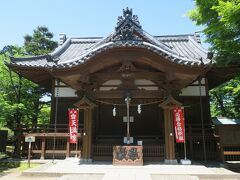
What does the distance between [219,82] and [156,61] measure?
7645 mm

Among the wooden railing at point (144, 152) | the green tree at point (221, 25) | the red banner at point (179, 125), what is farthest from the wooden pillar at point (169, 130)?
the green tree at point (221, 25)

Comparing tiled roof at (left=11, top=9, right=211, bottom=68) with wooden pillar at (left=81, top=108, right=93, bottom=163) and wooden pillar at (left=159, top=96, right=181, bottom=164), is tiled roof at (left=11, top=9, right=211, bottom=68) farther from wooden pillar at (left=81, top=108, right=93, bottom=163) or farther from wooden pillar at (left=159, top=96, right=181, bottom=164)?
wooden pillar at (left=81, top=108, right=93, bottom=163)

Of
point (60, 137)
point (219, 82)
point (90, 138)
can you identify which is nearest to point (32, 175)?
point (90, 138)

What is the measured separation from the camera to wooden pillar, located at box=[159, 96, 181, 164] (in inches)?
435

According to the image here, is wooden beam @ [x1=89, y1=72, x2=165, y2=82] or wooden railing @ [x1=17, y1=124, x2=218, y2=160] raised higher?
wooden beam @ [x1=89, y1=72, x2=165, y2=82]

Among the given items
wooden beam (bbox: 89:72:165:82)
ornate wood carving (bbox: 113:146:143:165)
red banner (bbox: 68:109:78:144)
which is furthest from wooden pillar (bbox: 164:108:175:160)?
red banner (bbox: 68:109:78:144)

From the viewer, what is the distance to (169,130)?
444 inches

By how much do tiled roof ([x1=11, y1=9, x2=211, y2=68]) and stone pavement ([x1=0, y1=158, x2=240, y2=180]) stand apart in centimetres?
451

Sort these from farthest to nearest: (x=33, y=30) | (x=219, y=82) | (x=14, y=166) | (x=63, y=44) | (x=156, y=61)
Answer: (x=33, y=30)
(x=63, y=44)
(x=219, y=82)
(x=14, y=166)
(x=156, y=61)

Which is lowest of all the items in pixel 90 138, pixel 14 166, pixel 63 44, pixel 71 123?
pixel 14 166

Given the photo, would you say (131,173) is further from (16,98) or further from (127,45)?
(16,98)

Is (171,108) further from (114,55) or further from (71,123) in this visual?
(71,123)

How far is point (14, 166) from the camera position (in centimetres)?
1188

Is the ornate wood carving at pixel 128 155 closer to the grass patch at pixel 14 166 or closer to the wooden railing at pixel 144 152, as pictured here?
the wooden railing at pixel 144 152
